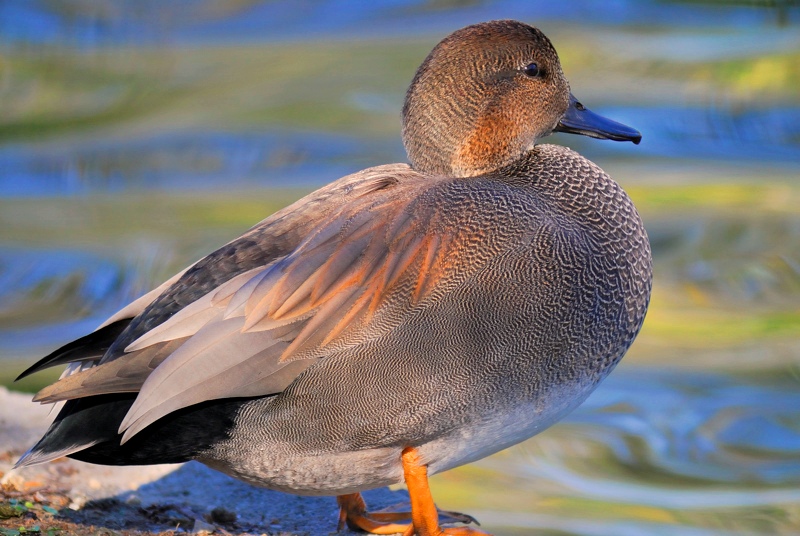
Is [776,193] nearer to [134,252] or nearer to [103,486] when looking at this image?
[134,252]

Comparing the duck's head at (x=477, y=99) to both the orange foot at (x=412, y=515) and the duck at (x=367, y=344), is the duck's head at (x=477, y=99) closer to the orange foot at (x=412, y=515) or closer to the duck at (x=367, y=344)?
the duck at (x=367, y=344)

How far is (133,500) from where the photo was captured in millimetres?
3609

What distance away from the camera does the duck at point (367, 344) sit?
3.03m

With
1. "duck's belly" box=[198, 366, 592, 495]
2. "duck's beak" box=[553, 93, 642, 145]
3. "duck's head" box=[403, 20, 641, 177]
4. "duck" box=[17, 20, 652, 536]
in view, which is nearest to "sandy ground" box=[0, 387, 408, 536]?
"duck" box=[17, 20, 652, 536]

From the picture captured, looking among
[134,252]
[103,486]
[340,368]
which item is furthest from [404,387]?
[134,252]

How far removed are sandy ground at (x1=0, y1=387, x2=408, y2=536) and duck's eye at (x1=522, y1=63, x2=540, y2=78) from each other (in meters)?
1.48

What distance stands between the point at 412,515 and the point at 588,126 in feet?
4.62

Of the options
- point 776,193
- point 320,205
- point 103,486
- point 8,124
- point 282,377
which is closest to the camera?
point 282,377

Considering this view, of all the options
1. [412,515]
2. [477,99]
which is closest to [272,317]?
[412,515]

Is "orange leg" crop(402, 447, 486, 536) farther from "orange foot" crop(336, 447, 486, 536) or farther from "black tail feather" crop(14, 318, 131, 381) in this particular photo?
"black tail feather" crop(14, 318, 131, 381)

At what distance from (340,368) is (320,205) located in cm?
60

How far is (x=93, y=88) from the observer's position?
9039 millimetres

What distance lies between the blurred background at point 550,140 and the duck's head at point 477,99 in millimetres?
1335

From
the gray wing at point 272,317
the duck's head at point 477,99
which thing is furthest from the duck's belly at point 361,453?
the duck's head at point 477,99
